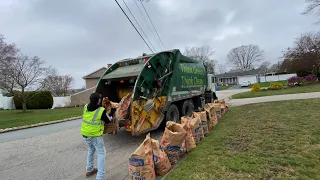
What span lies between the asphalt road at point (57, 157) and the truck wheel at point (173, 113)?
684 millimetres

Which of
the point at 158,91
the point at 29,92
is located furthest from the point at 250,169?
the point at 29,92

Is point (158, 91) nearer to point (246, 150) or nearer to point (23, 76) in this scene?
point (246, 150)

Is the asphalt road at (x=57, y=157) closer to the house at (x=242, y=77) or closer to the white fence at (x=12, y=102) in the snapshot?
the white fence at (x=12, y=102)

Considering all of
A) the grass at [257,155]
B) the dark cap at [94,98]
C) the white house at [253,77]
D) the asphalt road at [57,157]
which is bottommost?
the asphalt road at [57,157]

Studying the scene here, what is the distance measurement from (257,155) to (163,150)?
1.84 metres

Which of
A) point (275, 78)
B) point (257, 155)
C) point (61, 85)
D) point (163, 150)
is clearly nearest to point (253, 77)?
point (275, 78)

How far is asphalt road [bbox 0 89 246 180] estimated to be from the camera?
400cm

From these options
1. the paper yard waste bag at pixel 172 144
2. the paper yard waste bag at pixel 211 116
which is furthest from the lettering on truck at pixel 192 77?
the paper yard waste bag at pixel 172 144

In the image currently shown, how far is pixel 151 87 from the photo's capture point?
20.6ft

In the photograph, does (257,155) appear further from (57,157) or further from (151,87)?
(57,157)

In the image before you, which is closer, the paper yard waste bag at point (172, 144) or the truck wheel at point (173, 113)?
the paper yard waste bag at point (172, 144)

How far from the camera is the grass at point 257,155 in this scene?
3207 millimetres

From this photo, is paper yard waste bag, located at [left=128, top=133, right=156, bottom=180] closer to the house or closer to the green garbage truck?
the green garbage truck

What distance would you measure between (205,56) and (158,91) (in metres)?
53.2
